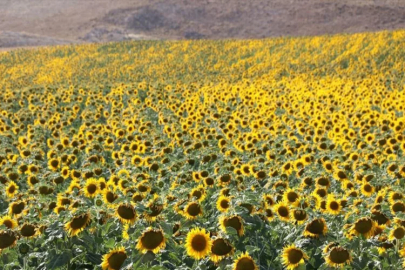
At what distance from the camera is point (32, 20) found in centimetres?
5447

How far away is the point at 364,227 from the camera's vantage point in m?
3.27

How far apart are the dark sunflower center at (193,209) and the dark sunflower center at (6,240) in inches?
46.7

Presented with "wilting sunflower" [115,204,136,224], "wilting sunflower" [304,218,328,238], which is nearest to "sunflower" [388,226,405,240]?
"wilting sunflower" [304,218,328,238]

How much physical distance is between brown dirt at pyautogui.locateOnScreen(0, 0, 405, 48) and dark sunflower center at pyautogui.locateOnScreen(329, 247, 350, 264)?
43.8 m

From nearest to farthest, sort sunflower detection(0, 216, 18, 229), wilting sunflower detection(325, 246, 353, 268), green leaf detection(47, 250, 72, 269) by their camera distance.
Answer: wilting sunflower detection(325, 246, 353, 268)
green leaf detection(47, 250, 72, 269)
sunflower detection(0, 216, 18, 229)

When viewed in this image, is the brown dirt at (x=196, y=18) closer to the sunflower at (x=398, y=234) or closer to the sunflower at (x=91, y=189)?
the sunflower at (x=91, y=189)

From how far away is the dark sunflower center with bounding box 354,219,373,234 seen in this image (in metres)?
3.26

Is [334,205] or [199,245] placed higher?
[199,245]

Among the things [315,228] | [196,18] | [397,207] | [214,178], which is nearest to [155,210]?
[315,228]

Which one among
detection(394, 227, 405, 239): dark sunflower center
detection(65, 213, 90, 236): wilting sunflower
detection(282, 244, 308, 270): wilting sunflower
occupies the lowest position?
detection(394, 227, 405, 239): dark sunflower center

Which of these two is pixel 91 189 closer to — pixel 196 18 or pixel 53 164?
pixel 53 164

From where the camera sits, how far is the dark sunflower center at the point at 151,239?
2.93 m

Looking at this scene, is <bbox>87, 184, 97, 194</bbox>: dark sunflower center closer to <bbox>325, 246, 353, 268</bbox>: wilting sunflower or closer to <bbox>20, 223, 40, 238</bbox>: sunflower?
<bbox>20, 223, 40, 238</bbox>: sunflower

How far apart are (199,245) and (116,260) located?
1.60 feet
